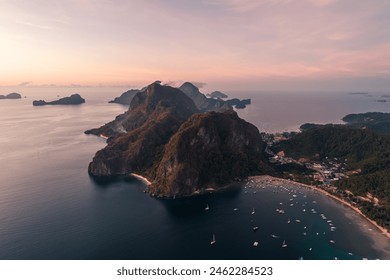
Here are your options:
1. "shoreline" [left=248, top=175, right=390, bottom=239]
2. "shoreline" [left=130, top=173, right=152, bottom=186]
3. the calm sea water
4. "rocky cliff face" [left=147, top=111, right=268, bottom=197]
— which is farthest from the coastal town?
"shoreline" [left=130, top=173, right=152, bottom=186]

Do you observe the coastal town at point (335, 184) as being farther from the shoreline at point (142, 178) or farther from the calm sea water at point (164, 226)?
the shoreline at point (142, 178)

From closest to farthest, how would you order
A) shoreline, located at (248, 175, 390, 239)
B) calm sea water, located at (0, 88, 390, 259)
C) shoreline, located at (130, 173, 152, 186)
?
calm sea water, located at (0, 88, 390, 259)
shoreline, located at (248, 175, 390, 239)
shoreline, located at (130, 173, 152, 186)

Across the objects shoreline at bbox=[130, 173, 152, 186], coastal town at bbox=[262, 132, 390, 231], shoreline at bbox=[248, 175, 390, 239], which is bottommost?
shoreline at bbox=[130, 173, 152, 186]

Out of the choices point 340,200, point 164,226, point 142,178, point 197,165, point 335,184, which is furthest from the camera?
point 142,178

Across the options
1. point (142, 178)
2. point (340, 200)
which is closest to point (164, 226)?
point (142, 178)

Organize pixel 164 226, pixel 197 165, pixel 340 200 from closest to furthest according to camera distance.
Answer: pixel 164 226, pixel 340 200, pixel 197 165

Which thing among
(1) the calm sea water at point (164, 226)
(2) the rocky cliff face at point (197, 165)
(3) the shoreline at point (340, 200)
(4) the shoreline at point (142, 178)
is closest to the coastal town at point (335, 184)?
(3) the shoreline at point (340, 200)

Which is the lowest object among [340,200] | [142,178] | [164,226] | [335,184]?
[164,226]

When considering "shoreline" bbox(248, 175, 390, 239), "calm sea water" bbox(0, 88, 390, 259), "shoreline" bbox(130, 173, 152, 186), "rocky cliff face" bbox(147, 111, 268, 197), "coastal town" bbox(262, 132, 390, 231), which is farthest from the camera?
"shoreline" bbox(130, 173, 152, 186)

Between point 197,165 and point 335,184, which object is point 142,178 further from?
point 335,184

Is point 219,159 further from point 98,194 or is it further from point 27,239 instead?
point 27,239

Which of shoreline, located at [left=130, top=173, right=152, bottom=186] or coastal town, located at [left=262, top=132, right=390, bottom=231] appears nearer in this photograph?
coastal town, located at [left=262, top=132, right=390, bottom=231]

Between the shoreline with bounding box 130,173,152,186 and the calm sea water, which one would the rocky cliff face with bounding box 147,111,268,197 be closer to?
the shoreline with bounding box 130,173,152,186
